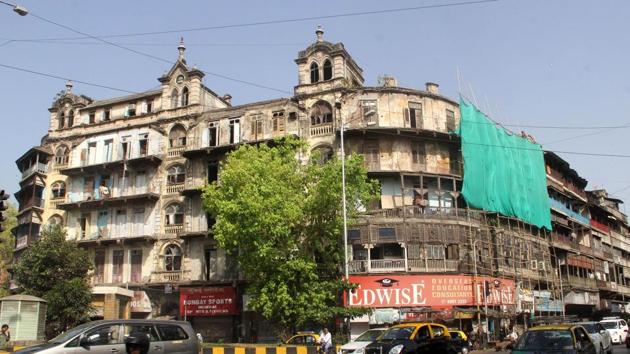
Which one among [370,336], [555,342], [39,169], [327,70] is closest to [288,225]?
[370,336]

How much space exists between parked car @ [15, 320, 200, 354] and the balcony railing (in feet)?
82.5

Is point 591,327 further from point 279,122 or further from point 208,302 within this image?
point 208,302

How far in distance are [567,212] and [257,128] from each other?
3244 centimetres

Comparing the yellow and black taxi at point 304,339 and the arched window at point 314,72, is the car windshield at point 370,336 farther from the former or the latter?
the arched window at point 314,72

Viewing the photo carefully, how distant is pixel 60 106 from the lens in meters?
47.4

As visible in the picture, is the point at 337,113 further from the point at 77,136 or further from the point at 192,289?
the point at 77,136

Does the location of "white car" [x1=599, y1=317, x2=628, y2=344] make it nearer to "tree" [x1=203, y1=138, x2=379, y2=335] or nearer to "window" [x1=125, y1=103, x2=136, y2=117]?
"tree" [x1=203, y1=138, x2=379, y2=335]

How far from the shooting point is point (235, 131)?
40562 millimetres

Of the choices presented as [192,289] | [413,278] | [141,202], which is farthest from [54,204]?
[413,278]

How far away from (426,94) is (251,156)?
42.5 ft

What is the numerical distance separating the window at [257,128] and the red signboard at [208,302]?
404 inches

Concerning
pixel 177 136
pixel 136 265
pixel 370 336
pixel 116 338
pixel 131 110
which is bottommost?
pixel 370 336

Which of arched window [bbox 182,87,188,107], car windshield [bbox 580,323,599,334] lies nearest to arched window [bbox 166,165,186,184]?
arched window [bbox 182,87,188,107]

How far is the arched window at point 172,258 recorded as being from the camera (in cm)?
4006
